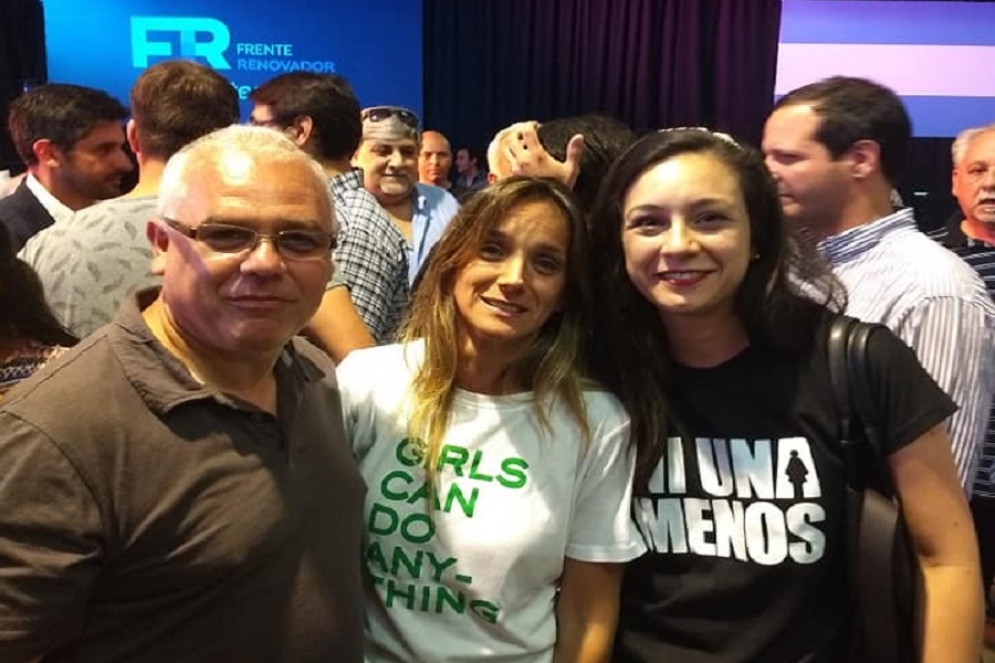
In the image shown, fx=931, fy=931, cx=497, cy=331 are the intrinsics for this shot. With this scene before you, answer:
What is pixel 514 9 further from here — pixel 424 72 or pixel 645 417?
pixel 645 417

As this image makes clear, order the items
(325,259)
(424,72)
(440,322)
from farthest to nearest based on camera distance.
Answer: (424,72)
(440,322)
(325,259)

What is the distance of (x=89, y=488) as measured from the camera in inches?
38.4

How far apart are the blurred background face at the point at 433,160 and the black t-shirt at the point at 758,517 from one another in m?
3.82

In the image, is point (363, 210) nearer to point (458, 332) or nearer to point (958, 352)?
point (458, 332)

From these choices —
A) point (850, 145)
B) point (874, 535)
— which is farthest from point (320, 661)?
point (850, 145)

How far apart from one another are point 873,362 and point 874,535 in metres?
0.23

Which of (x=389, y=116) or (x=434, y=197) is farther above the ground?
(x=389, y=116)

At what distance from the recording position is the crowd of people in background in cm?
103

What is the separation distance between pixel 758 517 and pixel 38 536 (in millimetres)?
908

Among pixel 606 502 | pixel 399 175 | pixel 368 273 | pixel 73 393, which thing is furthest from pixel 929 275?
pixel 399 175

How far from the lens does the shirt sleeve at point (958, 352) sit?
1.69 m

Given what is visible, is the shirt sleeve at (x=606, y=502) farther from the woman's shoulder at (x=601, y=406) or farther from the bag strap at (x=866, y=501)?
the bag strap at (x=866, y=501)

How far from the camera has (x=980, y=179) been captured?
9.52 ft

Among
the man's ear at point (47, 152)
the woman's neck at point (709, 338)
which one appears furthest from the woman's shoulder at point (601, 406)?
the man's ear at point (47, 152)
